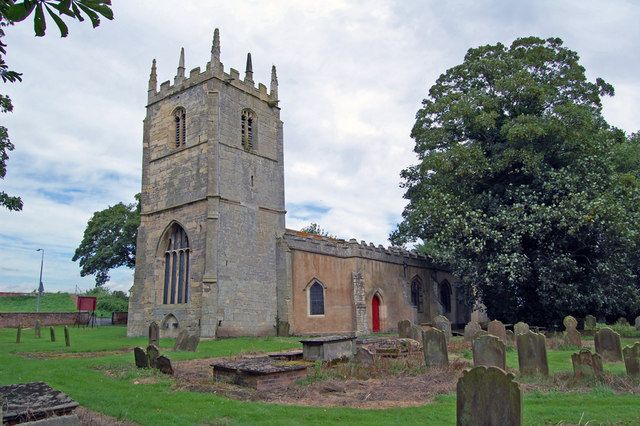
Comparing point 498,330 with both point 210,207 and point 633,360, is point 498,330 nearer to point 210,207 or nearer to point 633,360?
point 633,360

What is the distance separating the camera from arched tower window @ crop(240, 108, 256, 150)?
2634 centimetres

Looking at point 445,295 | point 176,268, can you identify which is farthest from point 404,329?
point 445,295

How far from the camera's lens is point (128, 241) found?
130 feet

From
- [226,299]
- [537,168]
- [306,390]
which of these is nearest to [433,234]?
[537,168]

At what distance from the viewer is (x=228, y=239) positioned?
78.4 ft

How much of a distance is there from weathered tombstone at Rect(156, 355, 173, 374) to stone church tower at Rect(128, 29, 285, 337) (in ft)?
35.6

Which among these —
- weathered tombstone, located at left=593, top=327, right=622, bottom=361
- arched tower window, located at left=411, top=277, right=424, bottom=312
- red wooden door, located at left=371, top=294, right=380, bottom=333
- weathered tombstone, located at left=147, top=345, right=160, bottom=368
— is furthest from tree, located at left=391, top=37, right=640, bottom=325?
weathered tombstone, located at left=147, top=345, right=160, bottom=368

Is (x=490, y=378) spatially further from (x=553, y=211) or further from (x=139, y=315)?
(x=139, y=315)

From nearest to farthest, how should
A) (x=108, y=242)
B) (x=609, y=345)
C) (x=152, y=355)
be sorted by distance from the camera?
(x=152, y=355)
(x=609, y=345)
(x=108, y=242)

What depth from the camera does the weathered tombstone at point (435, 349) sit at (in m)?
11.6

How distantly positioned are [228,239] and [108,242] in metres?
20.8

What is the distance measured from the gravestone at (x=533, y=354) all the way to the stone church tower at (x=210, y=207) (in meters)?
14.5

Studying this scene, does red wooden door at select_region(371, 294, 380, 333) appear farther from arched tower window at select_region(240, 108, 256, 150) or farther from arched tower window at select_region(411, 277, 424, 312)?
arched tower window at select_region(240, 108, 256, 150)

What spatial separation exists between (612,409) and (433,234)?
723 inches
